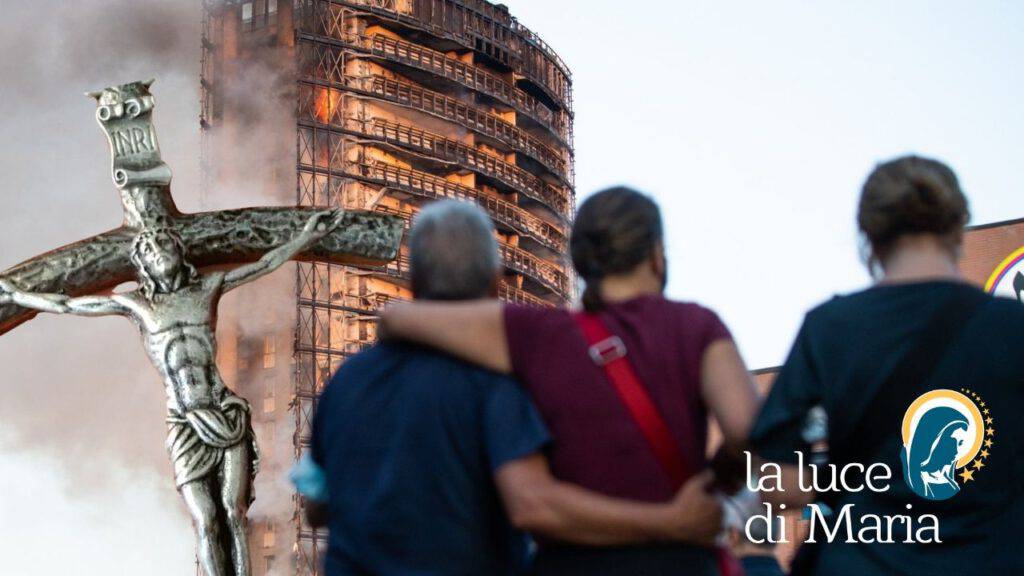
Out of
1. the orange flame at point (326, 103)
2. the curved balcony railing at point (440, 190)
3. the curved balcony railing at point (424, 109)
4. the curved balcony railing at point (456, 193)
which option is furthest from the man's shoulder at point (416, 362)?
the orange flame at point (326, 103)

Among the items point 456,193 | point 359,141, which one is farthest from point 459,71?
point 359,141

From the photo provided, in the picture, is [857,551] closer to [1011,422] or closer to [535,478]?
[1011,422]

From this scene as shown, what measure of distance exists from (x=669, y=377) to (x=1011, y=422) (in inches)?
26.0

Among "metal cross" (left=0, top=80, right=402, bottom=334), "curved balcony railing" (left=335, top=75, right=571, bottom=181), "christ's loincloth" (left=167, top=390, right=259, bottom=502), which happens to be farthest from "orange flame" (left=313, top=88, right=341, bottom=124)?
"christ's loincloth" (left=167, top=390, right=259, bottom=502)

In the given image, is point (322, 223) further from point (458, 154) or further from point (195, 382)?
point (458, 154)

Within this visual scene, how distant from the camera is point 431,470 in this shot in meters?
2.93

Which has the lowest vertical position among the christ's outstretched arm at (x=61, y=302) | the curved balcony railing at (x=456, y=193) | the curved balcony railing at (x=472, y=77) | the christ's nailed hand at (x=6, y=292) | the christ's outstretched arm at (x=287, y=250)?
the christ's outstretched arm at (x=61, y=302)

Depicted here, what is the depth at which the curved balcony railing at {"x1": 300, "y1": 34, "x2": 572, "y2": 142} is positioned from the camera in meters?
48.3

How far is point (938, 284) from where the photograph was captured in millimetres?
2926

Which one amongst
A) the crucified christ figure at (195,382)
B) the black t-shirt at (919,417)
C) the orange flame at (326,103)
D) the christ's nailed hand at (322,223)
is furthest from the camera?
the orange flame at (326,103)

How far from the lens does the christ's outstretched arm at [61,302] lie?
9641mm

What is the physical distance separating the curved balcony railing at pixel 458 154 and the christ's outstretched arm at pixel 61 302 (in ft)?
120

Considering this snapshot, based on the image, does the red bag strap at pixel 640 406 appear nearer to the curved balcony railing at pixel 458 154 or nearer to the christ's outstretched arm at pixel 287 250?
the christ's outstretched arm at pixel 287 250

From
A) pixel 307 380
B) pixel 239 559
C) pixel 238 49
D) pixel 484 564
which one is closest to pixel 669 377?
pixel 484 564
